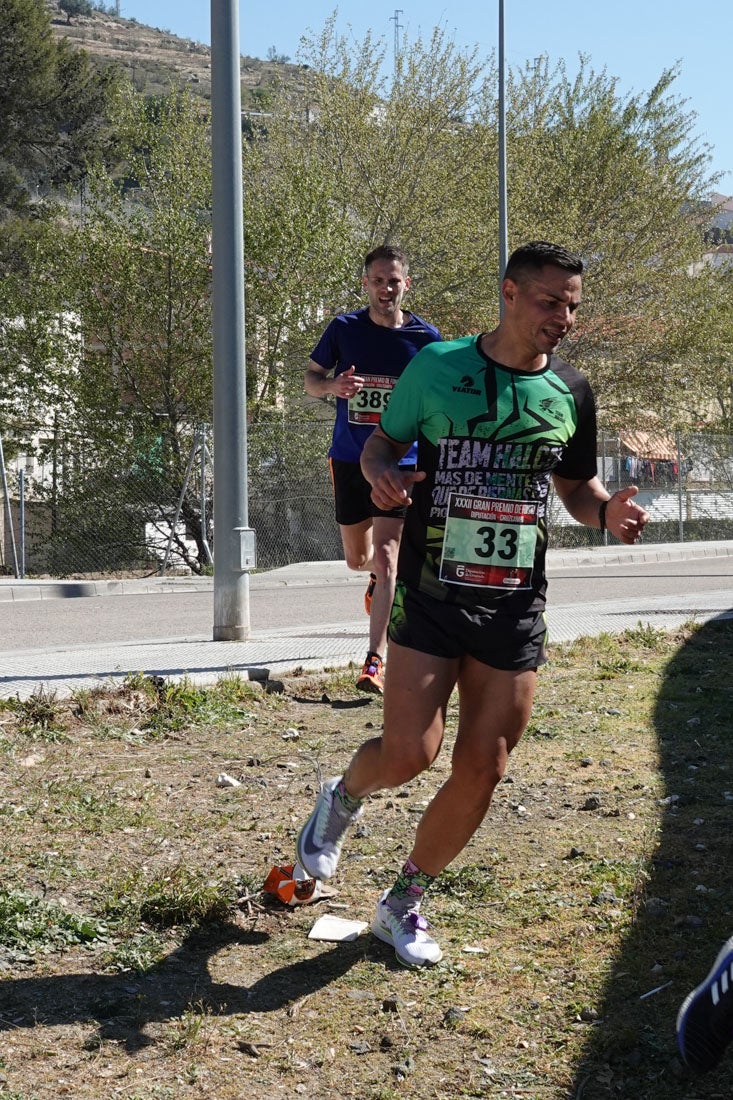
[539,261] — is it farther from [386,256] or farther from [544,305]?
[386,256]

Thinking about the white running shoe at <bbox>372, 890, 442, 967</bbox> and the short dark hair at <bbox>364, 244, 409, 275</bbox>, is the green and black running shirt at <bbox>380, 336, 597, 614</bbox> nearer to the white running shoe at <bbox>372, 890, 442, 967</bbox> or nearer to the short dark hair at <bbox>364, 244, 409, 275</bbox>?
the white running shoe at <bbox>372, 890, 442, 967</bbox>

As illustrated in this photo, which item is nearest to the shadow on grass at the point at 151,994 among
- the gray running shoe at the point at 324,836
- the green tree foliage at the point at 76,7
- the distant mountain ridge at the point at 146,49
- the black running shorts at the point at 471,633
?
the gray running shoe at the point at 324,836

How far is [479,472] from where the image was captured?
3668mm

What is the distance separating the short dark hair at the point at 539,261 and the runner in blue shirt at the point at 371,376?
301 cm

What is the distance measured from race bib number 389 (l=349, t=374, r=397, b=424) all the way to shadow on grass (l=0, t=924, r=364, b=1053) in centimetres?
352

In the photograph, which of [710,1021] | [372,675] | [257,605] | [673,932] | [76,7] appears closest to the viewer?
[710,1021]

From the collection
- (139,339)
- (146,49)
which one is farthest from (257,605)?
(146,49)

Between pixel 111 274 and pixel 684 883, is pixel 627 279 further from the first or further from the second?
pixel 684 883

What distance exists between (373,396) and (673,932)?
3582mm

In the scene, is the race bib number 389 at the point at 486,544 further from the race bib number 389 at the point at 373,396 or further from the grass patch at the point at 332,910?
the race bib number 389 at the point at 373,396

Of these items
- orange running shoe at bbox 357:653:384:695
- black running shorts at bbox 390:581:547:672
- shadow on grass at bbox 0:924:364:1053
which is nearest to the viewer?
shadow on grass at bbox 0:924:364:1053

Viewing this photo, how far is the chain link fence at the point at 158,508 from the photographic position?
22.2 meters

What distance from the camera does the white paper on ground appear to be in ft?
12.8

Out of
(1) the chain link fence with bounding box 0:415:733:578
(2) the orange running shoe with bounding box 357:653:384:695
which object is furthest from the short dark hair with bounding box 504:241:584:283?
(1) the chain link fence with bounding box 0:415:733:578
